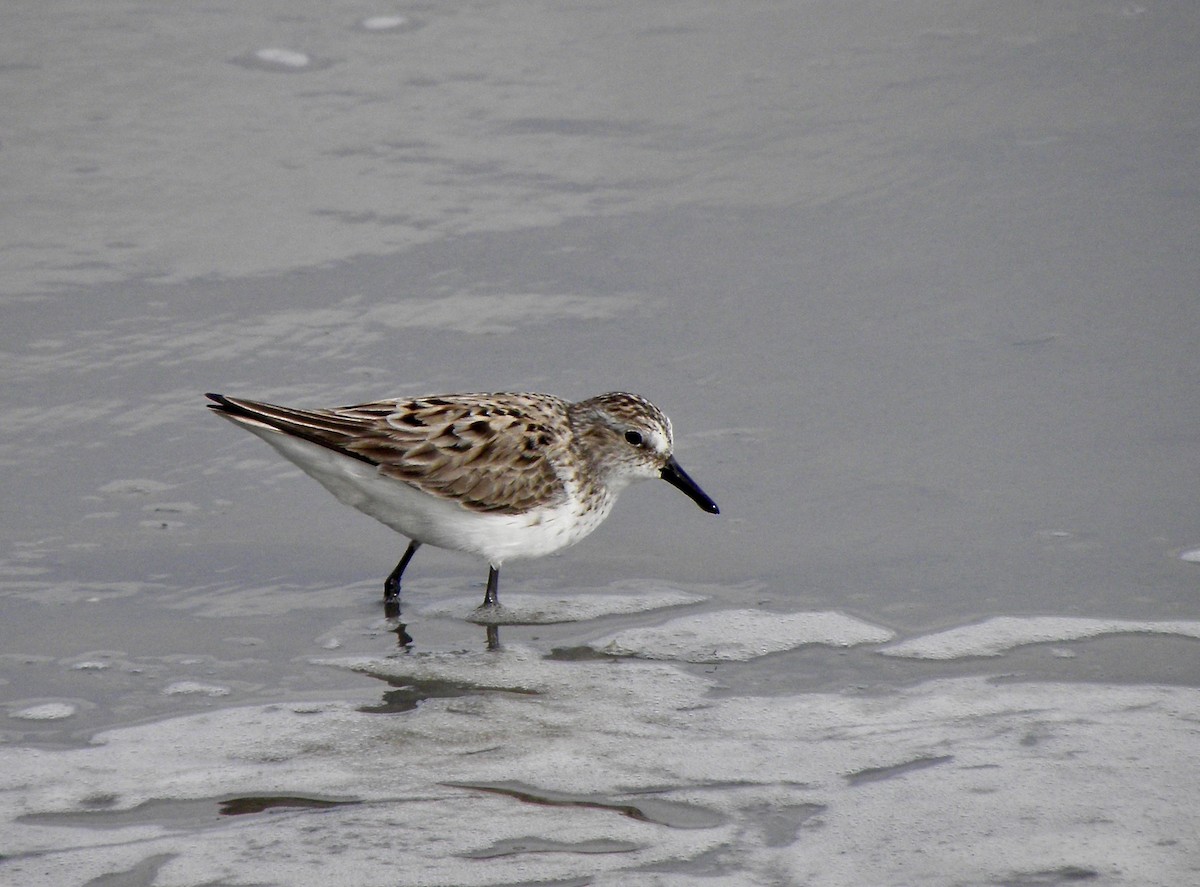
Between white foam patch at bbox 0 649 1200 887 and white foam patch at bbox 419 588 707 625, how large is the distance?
64cm

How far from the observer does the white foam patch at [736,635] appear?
580 cm

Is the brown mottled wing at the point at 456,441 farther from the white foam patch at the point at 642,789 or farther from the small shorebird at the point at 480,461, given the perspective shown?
the white foam patch at the point at 642,789

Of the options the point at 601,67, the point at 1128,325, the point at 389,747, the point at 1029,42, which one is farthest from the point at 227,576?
the point at 1029,42

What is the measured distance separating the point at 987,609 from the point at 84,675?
3.34 meters

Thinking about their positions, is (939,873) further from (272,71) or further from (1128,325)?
(272,71)

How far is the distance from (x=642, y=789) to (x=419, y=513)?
6.73ft

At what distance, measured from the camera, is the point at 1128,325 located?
791 cm

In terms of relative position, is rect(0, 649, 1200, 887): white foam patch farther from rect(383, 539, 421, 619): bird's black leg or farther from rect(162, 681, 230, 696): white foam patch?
rect(383, 539, 421, 619): bird's black leg

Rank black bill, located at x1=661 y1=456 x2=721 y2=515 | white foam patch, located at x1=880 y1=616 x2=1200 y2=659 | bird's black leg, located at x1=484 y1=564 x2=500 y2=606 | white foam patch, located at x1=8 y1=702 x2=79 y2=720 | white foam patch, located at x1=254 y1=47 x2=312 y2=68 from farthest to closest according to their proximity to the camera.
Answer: white foam patch, located at x1=254 y1=47 x2=312 y2=68, black bill, located at x1=661 y1=456 x2=721 y2=515, bird's black leg, located at x1=484 y1=564 x2=500 y2=606, white foam patch, located at x1=880 y1=616 x2=1200 y2=659, white foam patch, located at x1=8 y1=702 x2=79 y2=720

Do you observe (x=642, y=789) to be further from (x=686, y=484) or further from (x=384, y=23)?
(x=384, y=23)

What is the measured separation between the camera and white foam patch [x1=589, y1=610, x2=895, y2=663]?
5797 millimetres

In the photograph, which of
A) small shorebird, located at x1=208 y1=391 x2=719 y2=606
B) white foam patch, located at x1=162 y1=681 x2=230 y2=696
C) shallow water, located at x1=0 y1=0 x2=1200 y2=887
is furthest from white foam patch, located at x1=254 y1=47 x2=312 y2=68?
white foam patch, located at x1=162 y1=681 x2=230 y2=696

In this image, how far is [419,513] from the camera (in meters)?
6.31

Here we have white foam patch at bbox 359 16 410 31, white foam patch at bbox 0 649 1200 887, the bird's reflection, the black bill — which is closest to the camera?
white foam patch at bbox 0 649 1200 887
